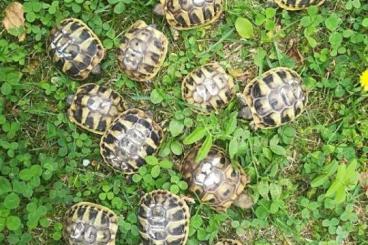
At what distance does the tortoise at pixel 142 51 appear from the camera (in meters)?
5.37

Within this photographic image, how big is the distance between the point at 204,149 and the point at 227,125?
0.32 m

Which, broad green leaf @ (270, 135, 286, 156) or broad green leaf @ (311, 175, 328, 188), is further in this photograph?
broad green leaf @ (270, 135, 286, 156)

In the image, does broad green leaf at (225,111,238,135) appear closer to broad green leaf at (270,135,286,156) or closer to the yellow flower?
broad green leaf at (270,135,286,156)

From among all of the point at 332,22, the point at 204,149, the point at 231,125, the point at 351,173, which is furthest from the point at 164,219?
the point at 332,22

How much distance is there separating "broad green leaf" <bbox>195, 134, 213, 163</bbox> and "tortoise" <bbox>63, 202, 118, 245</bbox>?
78 centimetres

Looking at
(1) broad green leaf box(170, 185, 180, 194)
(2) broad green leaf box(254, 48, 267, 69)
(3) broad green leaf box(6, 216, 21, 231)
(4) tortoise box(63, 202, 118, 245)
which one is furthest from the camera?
(2) broad green leaf box(254, 48, 267, 69)

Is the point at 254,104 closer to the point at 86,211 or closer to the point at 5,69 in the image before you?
the point at 86,211

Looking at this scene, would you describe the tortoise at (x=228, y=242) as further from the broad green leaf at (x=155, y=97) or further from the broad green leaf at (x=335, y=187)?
the broad green leaf at (x=155, y=97)

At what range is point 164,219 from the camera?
209 inches

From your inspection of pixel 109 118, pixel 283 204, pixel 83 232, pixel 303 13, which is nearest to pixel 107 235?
pixel 83 232

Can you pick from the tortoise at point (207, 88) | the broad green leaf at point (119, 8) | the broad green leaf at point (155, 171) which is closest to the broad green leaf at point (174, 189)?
the broad green leaf at point (155, 171)

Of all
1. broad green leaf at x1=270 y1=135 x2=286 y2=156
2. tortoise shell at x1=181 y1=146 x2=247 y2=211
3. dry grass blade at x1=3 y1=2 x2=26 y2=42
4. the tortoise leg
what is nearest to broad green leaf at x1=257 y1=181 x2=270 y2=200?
tortoise shell at x1=181 y1=146 x2=247 y2=211

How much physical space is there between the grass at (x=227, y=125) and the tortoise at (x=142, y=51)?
14 centimetres

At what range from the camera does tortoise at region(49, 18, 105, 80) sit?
536 centimetres
